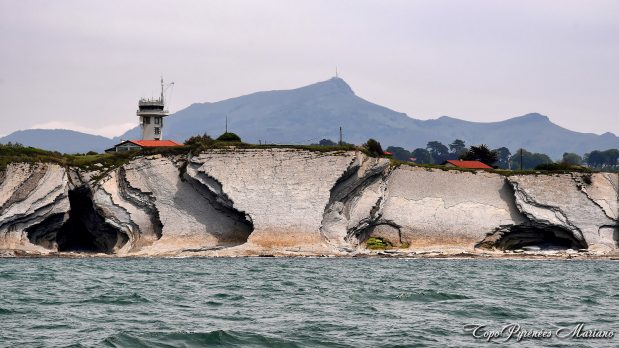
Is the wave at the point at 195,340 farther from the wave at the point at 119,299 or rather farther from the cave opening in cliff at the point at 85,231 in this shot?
the cave opening in cliff at the point at 85,231

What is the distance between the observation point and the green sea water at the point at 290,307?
23203 mm

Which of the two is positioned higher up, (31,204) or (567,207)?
(567,207)

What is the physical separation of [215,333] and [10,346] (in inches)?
185

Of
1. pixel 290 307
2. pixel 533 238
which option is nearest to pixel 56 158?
pixel 533 238

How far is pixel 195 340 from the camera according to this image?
22938mm

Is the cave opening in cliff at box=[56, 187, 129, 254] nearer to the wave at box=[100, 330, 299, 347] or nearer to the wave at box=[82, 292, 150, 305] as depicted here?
the wave at box=[82, 292, 150, 305]

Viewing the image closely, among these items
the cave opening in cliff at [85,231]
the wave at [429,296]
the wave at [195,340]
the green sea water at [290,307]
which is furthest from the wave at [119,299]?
the cave opening in cliff at [85,231]

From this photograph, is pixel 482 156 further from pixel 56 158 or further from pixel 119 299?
pixel 119 299

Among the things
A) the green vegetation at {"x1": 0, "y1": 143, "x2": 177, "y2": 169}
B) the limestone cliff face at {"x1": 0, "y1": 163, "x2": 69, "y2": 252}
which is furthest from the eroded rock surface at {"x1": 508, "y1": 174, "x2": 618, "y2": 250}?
the limestone cliff face at {"x1": 0, "y1": 163, "x2": 69, "y2": 252}

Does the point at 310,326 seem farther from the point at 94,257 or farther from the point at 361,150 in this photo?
the point at 361,150

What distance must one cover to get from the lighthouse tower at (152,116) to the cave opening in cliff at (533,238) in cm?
3882

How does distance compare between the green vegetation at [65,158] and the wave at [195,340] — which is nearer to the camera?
the wave at [195,340]

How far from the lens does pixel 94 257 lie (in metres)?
66.6

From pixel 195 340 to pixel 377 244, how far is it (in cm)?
5425
